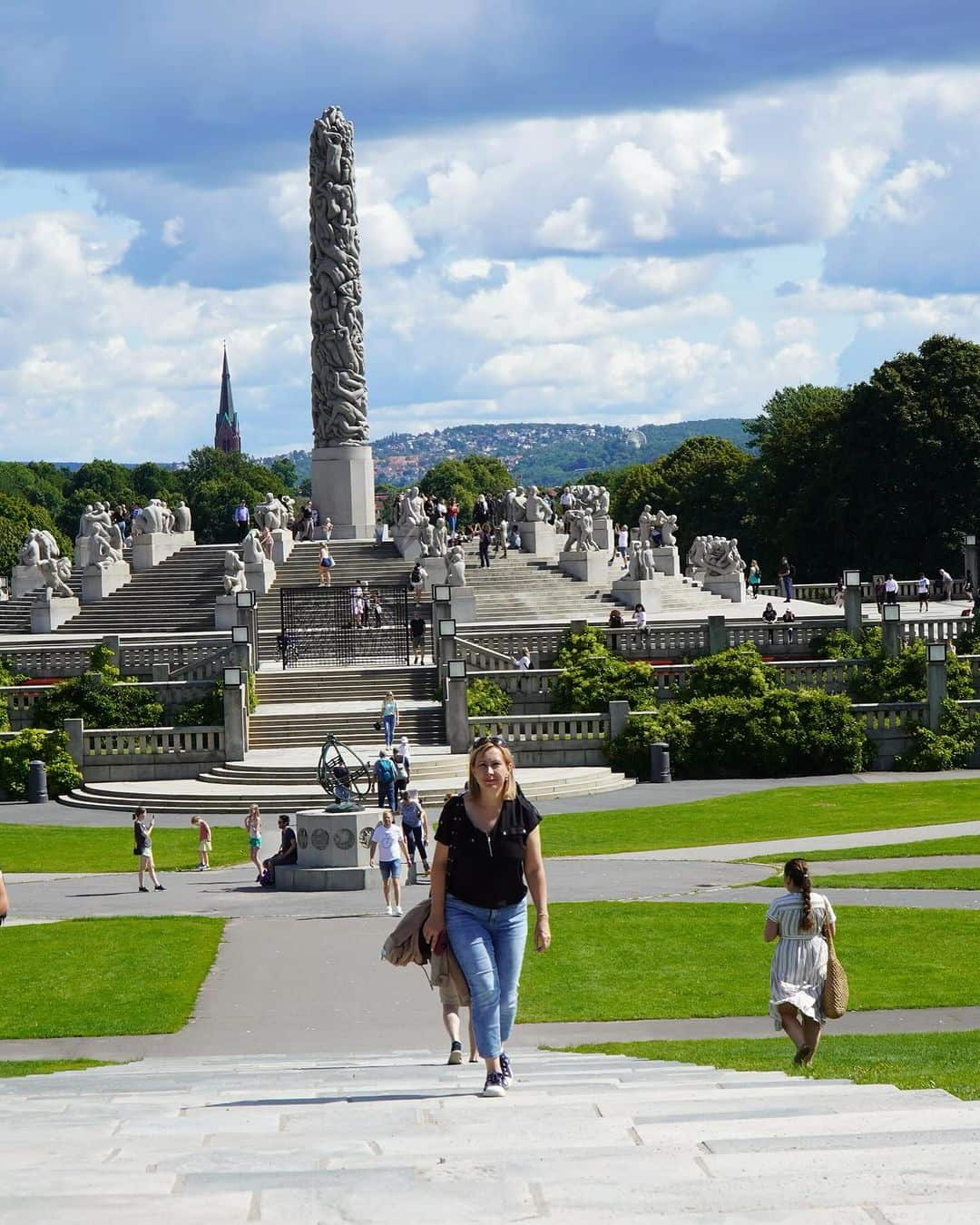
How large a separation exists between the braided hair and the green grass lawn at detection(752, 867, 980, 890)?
13.8m

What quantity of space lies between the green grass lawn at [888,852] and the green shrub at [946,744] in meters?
13.8

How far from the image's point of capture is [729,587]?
70875mm

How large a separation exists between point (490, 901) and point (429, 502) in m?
69.0

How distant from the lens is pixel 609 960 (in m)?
23.7

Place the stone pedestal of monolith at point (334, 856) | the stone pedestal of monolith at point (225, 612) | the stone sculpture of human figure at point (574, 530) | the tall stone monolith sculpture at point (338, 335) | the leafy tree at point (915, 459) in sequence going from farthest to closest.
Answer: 1. the leafy tree at point (915, 459)
2. the tall stone monolith sculpture at point (338, 335)
3. the stone sculpture of human figure at point (574, 530)
4. the stone pedestal of monolith at point (225, 612)
5. the stone pedestal of monolith at point (334, 856)

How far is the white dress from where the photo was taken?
51.0 ft

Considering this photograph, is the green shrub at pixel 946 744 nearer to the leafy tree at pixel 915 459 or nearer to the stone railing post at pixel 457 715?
the stone railing post at pixel 457 715

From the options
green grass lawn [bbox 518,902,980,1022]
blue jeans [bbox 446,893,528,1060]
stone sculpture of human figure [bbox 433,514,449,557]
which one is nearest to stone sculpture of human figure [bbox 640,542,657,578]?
stone sculpture of human figure [bbox 433,514,449,557]

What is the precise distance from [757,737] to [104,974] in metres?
26.8

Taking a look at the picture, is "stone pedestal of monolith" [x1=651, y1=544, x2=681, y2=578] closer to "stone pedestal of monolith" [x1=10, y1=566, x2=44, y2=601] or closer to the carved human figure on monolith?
the carved human figure on monolith

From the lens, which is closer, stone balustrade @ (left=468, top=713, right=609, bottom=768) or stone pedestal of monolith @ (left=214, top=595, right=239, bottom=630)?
stone balustrade @ (left=468, top=713, right=609, bottom=768)

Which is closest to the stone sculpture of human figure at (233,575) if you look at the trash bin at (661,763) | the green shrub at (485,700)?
the green shrub at (485,700)

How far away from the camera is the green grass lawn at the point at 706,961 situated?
68.3ft

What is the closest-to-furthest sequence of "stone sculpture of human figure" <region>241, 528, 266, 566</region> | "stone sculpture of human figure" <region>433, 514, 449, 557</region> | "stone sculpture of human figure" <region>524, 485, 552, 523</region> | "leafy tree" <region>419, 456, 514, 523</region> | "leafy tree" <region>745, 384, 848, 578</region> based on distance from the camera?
"stone sculpture of human figure" <region>241, 528, 266, 566</region> → "stone sculpture of human figure" <region>433, 514, 449, 557</region> → "stone sculpture of human figure" <region>524, 485, 552, 523</region> → "leafy tree" <region>745, 384, 848, 578</region> → "leafy tree" <region>419, 456, 514, 523</region>
